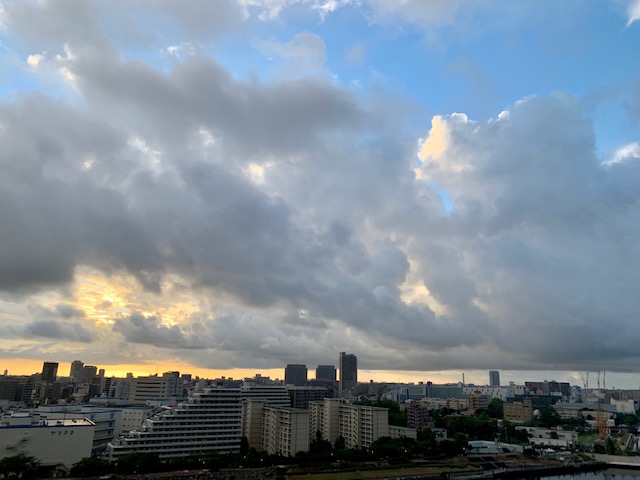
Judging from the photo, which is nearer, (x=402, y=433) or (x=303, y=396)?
(x=402, y=433)

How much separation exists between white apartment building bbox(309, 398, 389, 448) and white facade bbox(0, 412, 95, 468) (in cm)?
4080

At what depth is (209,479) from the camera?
198 feet

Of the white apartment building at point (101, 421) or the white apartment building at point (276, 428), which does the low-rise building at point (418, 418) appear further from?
the white apartment building at point (101, 421)

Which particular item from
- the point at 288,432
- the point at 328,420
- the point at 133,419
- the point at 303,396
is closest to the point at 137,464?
the point at 288,432

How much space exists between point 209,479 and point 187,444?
11632 mm

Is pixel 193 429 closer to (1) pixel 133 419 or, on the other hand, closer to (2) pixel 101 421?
(2) pixel 101 421

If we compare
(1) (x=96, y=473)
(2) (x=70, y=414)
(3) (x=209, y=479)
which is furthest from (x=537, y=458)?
(2) (x=70, y=414)

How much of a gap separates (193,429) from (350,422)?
34653 mm

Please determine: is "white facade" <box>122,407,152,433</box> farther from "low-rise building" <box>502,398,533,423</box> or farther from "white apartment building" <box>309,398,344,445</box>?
"low-rise building" <box>502,398,533,423</box>

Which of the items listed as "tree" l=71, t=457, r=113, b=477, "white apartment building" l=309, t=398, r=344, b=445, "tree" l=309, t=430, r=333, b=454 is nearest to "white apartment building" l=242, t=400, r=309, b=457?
"tree" l=309, t=430, r=333, b=454

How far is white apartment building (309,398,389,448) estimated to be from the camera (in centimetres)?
9206

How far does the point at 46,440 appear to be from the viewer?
62406 millimetres

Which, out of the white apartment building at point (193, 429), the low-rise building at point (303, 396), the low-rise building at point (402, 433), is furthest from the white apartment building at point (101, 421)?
the low-rise building at point (303, 396)

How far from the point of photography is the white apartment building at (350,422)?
302 ft
